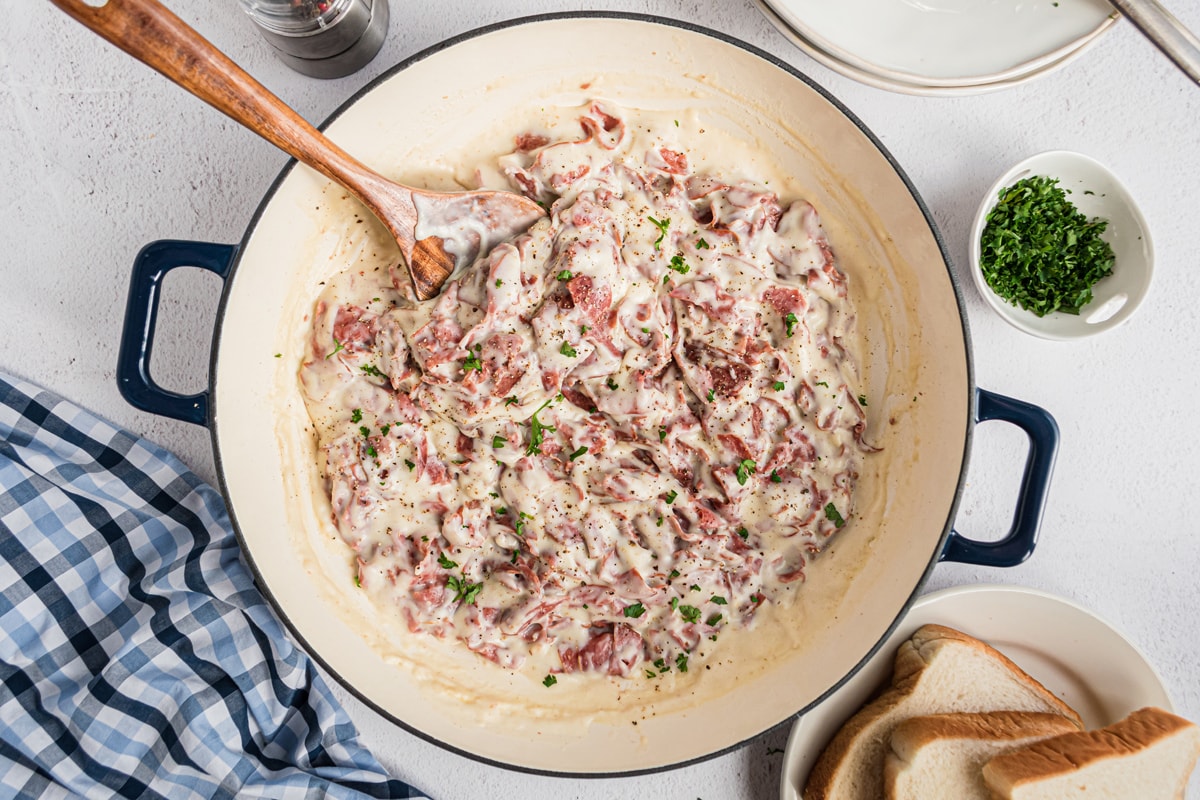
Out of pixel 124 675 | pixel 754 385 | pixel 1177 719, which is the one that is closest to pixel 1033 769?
pixel 1177 719

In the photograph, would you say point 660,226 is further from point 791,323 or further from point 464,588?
point 464,588

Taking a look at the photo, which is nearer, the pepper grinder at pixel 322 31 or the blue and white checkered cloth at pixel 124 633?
the pepper grinder at pixel 322 31

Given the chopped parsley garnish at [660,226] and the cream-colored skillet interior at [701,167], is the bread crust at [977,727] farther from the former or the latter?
the chopped parsley garnish at [660,226]

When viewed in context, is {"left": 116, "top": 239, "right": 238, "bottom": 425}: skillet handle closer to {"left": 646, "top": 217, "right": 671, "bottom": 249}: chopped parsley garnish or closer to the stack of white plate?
{"left": 646, "top": 217, "right": 671, "bottom": 249}: chopped parsley garnish

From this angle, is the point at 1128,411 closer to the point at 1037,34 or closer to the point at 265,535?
the point at 1037,34

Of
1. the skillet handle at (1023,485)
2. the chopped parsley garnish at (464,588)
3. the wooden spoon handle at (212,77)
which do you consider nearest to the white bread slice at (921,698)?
the skillet handle at (1023,485)

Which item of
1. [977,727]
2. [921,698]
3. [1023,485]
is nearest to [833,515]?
[1023,485]

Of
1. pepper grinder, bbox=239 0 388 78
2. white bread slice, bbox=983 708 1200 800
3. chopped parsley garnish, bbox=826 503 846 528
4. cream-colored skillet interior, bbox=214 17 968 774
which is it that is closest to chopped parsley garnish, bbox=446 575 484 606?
cream-colored skillet interior, bbox=214 17 968 774

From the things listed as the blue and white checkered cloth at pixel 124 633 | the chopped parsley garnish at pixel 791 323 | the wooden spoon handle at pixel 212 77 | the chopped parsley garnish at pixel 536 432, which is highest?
the wooden spoon handle at pixel 212 77
